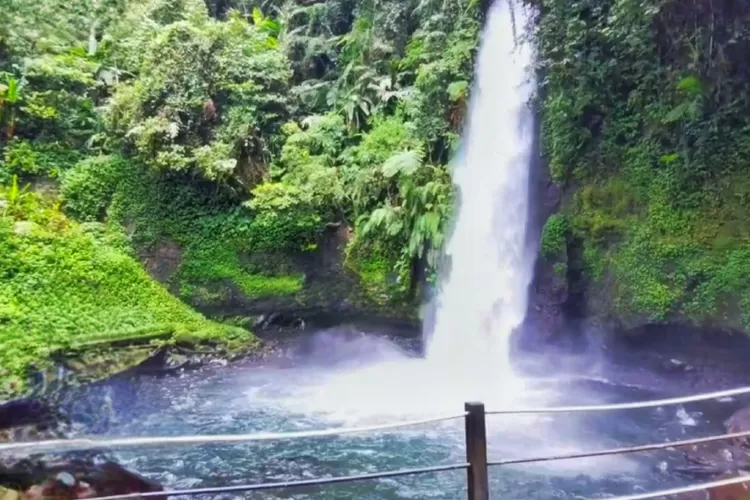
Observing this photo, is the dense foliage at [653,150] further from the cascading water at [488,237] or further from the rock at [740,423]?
the rock at [740,423]

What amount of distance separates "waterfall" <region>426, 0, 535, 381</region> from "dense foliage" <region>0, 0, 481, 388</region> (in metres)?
0.43

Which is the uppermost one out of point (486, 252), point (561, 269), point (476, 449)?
point (486, 252)

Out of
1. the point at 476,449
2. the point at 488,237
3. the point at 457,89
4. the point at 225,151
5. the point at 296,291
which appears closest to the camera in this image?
the point at 476,449

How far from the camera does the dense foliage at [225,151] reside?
37.9 feet

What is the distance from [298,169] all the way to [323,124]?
4.18ft

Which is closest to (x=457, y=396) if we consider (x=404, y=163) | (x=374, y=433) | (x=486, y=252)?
(x=374, y=433)

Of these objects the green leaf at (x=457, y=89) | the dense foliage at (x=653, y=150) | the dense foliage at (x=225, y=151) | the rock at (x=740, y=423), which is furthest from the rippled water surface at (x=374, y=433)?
the green leaf at (x=457, y=89)

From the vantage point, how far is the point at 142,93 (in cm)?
1252

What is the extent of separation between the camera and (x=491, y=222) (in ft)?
37.8

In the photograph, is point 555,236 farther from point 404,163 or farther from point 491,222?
point 404,163

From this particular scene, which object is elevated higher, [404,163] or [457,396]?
[404,163]

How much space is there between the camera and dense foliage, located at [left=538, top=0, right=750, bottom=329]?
27.2 ft

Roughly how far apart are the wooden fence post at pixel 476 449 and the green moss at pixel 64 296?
7.35 meters

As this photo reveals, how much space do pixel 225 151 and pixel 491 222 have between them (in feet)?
17.5
